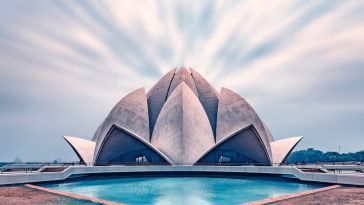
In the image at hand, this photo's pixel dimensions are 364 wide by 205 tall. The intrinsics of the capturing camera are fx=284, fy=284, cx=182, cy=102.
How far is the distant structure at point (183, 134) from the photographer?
31.2m

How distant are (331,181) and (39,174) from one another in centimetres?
1951

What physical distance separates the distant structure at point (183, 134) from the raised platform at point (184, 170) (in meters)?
3.28

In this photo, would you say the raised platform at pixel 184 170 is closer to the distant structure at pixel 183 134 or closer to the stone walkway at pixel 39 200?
the distant structure at pixel 183 134

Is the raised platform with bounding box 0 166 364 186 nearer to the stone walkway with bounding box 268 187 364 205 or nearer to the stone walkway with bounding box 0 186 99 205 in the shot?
the stone walkway with bounding box 268 187 364 205

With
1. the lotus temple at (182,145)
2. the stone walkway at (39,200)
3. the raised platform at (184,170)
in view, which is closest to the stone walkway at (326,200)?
the raised platform at (184,170)

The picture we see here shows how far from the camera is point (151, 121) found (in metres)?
36.2

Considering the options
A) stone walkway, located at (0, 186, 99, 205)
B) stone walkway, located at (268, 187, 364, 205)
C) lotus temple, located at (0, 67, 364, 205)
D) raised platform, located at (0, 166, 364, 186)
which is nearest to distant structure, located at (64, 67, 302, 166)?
lotus temple, located at (0, 67, 364, 205)

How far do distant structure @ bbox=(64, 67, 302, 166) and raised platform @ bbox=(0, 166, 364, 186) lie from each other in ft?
10.8

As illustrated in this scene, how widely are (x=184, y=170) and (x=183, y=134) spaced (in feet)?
14.4

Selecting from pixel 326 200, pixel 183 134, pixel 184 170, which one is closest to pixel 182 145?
pixel 183 134

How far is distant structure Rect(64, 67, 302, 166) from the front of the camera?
31188 millimetres

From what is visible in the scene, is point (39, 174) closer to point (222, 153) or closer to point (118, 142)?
point (118, 142)

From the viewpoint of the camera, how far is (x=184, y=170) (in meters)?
27.8

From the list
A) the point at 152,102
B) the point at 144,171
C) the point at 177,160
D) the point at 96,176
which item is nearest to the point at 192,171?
the point at 177,160
